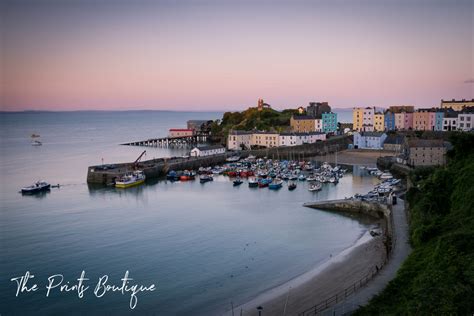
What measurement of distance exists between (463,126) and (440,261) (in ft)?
121

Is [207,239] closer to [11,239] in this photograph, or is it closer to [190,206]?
[190,206]

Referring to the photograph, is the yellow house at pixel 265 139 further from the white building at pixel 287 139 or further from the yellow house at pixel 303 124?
the yellow house at pixel 303 124

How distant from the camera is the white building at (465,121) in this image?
40.8 meters

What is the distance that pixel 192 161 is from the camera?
36.6 meters

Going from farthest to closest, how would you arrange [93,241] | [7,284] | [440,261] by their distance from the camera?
[93,241] → [7,284] → [440,261]

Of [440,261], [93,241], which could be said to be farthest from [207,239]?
[440,261]

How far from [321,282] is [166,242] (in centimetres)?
676

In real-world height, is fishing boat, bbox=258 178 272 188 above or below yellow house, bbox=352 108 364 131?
below

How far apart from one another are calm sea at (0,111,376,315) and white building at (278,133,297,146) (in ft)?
53.9

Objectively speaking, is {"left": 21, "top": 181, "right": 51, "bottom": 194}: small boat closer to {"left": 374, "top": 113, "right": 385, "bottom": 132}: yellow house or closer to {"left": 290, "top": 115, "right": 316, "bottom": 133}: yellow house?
{"left": 290, "top": 115, "right": 316, "bottom": 133}: yellow house

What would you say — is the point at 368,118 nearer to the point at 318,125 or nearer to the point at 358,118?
the point at 358,118

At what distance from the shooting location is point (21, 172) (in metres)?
34.5

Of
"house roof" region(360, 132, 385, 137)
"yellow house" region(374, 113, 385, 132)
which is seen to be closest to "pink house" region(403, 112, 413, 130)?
"yellow house" region(374, 113, 385, 132)

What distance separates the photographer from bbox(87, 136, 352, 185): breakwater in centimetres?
3084
